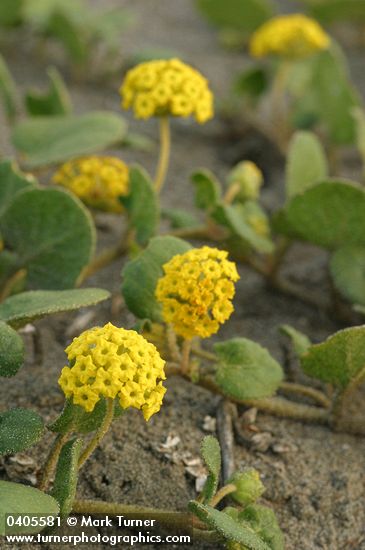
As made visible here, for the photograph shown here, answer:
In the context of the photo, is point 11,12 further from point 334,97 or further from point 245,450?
point 245,450

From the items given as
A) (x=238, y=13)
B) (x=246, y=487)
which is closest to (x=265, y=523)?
(x=246, y=487)

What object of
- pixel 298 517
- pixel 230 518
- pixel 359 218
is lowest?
pixel 298 517

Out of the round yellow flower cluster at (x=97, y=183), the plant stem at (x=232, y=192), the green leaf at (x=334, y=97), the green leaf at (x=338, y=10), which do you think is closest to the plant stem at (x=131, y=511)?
the round yellow flower cluster at (x=97, y=183)

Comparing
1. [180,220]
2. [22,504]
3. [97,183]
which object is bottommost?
[22,504]

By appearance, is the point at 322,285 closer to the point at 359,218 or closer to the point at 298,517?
the point at 359,218

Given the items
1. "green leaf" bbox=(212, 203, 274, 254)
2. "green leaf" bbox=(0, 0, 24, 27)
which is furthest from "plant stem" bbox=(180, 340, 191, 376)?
"green leaf" bbox=(0, 0, 24, 27)

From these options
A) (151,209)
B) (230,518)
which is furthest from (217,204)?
(230,518)

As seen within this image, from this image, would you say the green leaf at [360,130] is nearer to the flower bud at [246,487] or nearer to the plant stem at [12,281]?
the plant stem at [12,281]
